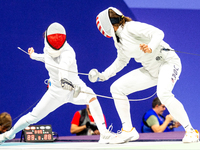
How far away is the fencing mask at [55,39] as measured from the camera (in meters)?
2.98

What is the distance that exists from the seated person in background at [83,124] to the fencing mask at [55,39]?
1.43 meters

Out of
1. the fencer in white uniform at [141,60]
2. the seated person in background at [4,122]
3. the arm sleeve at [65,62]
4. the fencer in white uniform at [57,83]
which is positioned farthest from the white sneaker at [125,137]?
the seated person in background at [4,122]

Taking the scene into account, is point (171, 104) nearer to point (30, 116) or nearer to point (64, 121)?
point (30, 116)

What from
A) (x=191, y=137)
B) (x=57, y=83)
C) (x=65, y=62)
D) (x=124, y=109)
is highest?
(x=65, y=62)

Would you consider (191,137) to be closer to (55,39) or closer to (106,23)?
(106,23)

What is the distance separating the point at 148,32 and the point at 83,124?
Answer: 206cm

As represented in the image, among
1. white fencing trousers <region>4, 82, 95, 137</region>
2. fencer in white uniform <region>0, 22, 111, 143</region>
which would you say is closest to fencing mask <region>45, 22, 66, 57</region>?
fencer in white uniform <region>0, 22, 111, 143</region>

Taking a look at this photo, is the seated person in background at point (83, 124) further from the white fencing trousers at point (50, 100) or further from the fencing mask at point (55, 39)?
the fencing mask at point (55, 39)

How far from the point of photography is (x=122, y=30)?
Result: 9.16 feet

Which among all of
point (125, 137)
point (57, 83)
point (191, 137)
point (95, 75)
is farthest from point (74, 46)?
point (191, 137)

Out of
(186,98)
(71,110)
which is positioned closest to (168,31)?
(186,98)

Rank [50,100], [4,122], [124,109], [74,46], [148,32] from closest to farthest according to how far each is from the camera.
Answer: [148,32]
[124,109]
[50,100]
[4,122]
[74,46]

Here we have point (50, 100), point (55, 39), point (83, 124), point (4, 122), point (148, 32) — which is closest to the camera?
point (148, 32)

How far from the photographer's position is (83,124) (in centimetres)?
430
